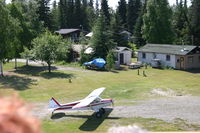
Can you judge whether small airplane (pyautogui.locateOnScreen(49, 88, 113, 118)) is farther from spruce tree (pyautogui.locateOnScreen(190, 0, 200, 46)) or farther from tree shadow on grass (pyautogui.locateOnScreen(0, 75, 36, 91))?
spruce tree (pyautogui.locateOnScreen(190, 0, 200, 46))

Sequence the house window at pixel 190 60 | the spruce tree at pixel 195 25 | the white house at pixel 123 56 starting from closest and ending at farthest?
1. the house window at pixel 190 60
2. the white house at pixel 123 56
3. the spruce tree at pixel 195 25

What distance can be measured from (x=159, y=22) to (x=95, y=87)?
2533 cm

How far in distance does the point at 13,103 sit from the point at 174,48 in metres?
42.2

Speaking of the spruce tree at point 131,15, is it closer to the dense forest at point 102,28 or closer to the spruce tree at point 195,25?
the dense forest at point 102,28

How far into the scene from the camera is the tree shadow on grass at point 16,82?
96.1 feet

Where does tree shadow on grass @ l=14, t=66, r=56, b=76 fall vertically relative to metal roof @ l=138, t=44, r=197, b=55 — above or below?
below

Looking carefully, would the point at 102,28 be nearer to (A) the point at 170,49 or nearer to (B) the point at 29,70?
(A) the point at 170,49

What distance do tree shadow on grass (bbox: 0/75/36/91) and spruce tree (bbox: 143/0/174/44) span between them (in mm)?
24456

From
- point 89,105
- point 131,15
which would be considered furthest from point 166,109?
point 131,15

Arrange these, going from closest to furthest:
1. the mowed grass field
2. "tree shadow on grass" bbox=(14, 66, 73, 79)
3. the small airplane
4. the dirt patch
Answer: the mowed grass field, the small airplane, the dirt patch, "tree shadow on grass" bbox=(14, 66, 73, 79)

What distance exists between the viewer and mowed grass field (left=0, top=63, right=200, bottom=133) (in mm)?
17778

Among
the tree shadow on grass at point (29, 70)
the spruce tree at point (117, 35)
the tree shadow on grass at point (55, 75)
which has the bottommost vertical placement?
the tree shadow on grass at point (55, 75)

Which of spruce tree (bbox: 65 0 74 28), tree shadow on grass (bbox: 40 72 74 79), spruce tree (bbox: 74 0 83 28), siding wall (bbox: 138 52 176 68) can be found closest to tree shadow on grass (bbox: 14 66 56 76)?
tree shadow on grass (bbox: 40 72 74 79)

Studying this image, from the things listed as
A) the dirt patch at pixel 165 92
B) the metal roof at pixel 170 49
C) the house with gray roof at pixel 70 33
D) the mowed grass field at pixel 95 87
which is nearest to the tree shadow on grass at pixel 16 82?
A: the mowed grass field at pixel 95 87
